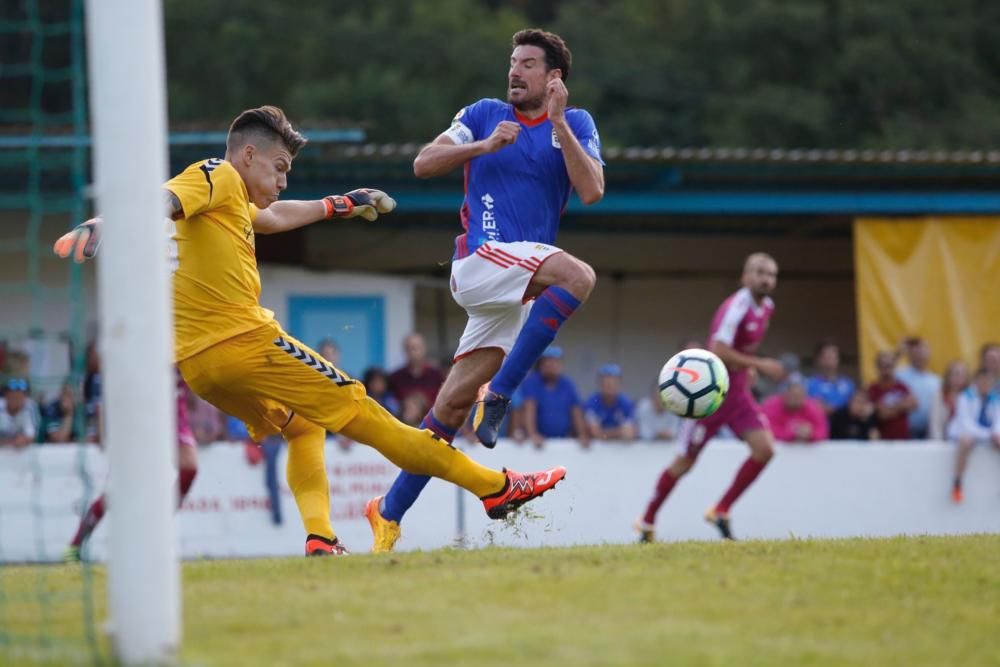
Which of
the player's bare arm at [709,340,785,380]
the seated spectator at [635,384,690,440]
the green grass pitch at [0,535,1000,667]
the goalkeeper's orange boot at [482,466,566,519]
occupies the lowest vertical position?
the green grass pitch at [0,535,1000,667]

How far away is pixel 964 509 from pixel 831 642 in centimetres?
1143

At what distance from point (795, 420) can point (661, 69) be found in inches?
898

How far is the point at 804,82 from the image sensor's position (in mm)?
37500

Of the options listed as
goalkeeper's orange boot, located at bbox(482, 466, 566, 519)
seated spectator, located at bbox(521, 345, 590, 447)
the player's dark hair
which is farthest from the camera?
seated spectator, located at bbox(521, 345, 590, 447)

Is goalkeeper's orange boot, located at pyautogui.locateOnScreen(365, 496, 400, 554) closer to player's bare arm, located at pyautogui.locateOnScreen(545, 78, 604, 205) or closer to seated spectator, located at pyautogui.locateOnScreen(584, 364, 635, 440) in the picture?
player's bare arm, located at pyautogui.locateOnScreen(545, 78, 604, 205)

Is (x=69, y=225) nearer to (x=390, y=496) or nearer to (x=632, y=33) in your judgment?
(x=390, y=496)

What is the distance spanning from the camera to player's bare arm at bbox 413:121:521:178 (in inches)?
293

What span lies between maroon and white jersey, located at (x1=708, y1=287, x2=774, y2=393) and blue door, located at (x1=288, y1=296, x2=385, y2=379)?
6.80 meters

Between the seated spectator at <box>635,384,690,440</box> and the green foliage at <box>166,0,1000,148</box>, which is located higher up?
the green foliage at <box>166,0,1000,148</box>

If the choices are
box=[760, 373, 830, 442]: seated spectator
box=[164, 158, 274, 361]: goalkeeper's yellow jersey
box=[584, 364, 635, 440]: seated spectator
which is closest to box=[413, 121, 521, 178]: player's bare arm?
box=[164, 158, 274, 361]: goalkeeper's yellow jersey

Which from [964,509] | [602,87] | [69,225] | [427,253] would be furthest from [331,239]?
[602,87]

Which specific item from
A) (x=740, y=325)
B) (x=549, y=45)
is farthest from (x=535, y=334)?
(x=740, y=325)

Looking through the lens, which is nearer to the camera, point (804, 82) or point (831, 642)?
point (831, 642)

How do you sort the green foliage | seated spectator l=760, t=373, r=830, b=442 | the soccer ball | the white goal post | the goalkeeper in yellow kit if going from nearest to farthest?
the white goal post, the goalkeeper in yellow kit, the soccer ball, seated spectator l=760, t=373, r=830, b=442, the green foliage
